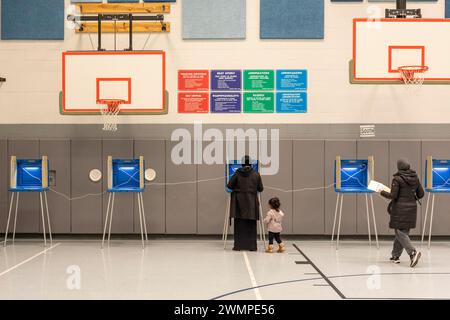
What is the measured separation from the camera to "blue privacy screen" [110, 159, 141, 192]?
9828 mm

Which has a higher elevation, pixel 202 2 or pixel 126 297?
pixel 202 2

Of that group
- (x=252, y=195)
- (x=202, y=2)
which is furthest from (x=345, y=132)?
(x=202, y=2)

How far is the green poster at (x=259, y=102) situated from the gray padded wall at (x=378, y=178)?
181cm

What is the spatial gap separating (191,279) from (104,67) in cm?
440

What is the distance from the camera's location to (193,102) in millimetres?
10375

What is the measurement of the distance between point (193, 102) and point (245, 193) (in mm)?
2434

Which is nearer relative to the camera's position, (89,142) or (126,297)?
(126,297)

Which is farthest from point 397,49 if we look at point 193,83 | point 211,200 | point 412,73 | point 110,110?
point 110,110

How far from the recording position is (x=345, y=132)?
10320 millimetres

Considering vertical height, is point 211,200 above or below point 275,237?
above

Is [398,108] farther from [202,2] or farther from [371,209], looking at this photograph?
[202,2]

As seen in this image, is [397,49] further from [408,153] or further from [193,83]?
[193,83]

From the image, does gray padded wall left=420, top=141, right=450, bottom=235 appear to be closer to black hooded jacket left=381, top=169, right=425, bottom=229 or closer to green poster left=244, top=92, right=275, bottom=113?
black hooded jacket left=381, top=169, right=425, bottom=229

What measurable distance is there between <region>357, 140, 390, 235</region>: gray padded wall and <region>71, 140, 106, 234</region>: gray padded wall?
16.0 feet
